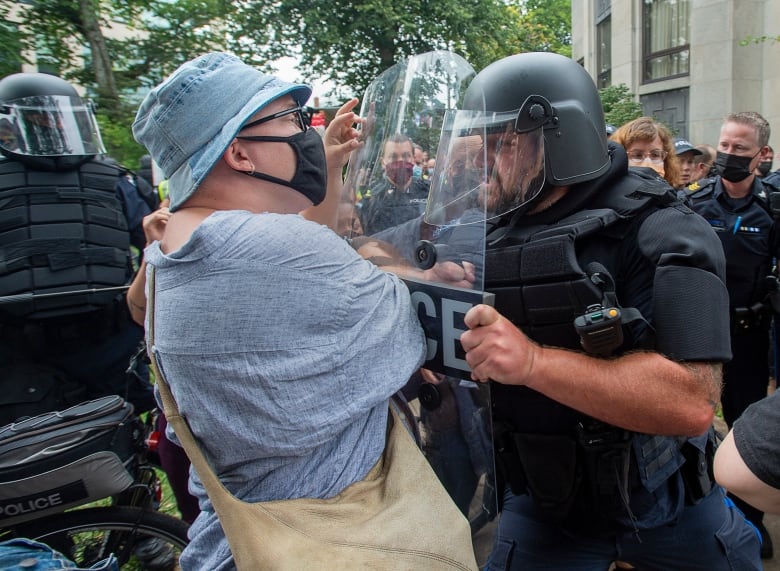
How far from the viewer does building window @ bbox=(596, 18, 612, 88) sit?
1675cm

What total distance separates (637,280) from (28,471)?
201 centimetres

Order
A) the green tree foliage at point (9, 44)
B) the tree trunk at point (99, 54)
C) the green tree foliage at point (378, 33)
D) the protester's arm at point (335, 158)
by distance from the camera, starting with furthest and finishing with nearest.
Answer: the green tree foliage at point (378, 33)
the tree trunk at point (99, 54)
the green tree foliage at point (9, 44)
the protester's arm at point (335, 158)

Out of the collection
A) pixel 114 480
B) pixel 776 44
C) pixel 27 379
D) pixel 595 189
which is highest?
pixel 776 44

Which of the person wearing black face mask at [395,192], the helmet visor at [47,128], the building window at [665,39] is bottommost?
the person wearing black face mask at [395,192]

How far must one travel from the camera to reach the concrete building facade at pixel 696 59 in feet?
35.0

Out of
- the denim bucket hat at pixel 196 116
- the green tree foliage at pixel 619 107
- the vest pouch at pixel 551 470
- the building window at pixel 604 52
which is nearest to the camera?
the denim bucket hat at pixel 196 116

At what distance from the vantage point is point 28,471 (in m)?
2.10

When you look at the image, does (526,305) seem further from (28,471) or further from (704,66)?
(704,66)

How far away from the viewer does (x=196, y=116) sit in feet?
3.98

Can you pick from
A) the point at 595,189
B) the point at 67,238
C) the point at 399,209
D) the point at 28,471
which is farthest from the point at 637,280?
the point at 67,238

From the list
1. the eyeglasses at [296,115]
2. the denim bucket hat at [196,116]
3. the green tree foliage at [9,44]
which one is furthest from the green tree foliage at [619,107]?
the denim bucket hat at [196,116]

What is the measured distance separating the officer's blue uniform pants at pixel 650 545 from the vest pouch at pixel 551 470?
0.09 m

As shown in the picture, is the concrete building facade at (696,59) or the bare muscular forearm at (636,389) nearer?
the bare muscular forearm at (636,389)

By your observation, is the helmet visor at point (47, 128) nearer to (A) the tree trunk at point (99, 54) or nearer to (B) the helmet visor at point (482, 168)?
(B) the helmet visor at point (482, 168)
